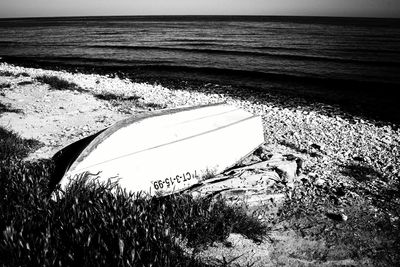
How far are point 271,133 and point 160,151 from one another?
4150mm

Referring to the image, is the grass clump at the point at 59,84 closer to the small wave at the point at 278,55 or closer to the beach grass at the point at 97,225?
the beach grass at the point at 97,225

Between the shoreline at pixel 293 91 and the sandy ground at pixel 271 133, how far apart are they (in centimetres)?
101

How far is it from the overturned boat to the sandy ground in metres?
1.42

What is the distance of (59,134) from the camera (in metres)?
6.66

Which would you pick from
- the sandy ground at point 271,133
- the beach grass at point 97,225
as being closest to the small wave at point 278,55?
the sandy ground at point 271,133

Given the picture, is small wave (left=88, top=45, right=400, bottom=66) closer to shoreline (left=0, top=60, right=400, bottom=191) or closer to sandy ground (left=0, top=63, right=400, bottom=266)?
shoreline (left=0, top=60, right=400, bottom=191)

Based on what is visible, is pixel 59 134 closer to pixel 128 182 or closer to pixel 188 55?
pixel 128 182

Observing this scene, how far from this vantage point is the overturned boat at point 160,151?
388cm

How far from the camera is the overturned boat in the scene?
12.7ft

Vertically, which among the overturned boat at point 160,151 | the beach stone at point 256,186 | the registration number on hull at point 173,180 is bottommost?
the beach stone at point 256,186

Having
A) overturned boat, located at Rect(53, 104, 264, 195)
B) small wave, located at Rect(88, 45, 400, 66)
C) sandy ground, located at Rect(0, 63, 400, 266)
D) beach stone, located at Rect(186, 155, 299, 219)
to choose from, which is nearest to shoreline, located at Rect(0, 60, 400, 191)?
sandy ground, located at Rect(0, 63, 400, 266)

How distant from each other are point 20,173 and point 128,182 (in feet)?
4.74

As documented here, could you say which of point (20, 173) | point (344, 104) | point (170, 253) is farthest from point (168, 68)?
point (170, 253)

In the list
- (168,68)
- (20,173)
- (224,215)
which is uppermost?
(168,68)
